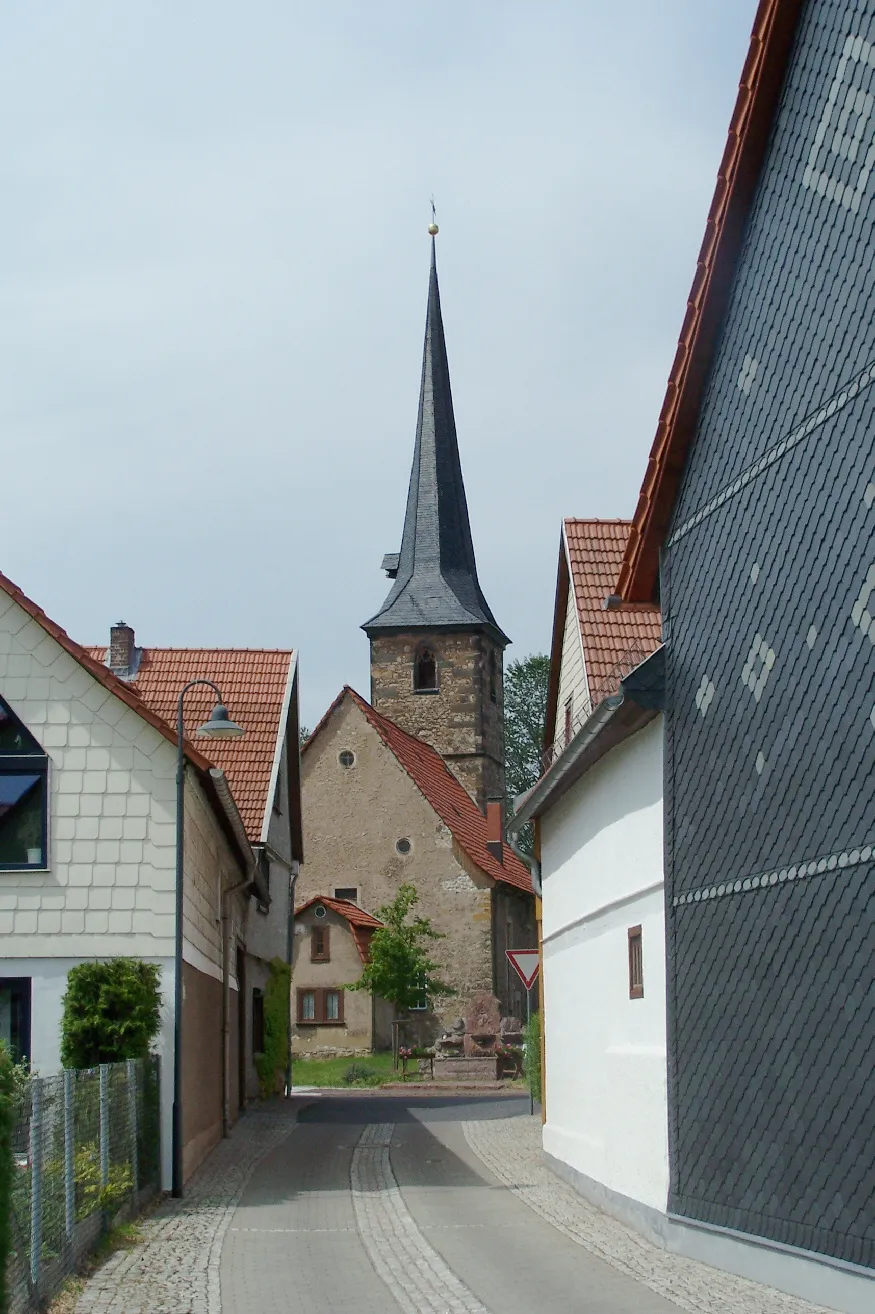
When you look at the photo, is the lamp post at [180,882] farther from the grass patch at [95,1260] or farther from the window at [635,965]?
the window at [635,965]

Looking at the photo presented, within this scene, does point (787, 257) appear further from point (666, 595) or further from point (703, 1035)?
point (703, 1035)

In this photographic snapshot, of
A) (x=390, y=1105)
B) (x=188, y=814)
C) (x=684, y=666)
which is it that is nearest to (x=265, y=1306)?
(x=684, y=666)

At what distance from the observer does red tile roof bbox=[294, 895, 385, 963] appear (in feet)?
156

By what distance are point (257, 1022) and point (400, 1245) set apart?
17650 mm

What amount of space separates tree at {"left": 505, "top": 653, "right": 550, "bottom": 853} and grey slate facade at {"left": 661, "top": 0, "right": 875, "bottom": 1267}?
7180cm

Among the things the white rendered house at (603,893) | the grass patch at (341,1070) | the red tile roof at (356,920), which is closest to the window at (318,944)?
the red tile roof at (356,920)

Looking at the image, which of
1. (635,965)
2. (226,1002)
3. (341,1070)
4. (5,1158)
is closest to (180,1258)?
(635,965)

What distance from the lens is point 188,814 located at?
18.5 meters

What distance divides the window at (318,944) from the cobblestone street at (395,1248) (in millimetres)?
25467

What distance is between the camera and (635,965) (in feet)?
49.1

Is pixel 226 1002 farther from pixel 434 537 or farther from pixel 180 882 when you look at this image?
pixel 434 537

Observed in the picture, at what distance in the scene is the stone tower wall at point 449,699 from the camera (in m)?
60.5

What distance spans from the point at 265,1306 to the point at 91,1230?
2.30 metres

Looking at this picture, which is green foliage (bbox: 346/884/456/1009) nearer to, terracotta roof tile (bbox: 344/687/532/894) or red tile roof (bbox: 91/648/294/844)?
terracotta roof tile (bbox: 344/687/532/894)
